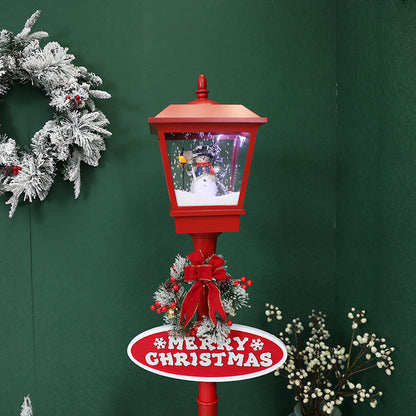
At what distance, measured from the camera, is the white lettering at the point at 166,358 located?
119cm

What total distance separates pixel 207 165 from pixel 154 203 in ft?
2.14

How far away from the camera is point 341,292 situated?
1.81 m

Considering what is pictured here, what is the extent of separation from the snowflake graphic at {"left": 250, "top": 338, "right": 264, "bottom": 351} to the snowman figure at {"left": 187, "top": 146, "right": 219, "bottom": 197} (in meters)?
0.52

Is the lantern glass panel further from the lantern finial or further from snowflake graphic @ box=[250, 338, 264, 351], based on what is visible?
snowflake graphic @ box=[250, 338, 264, 351]

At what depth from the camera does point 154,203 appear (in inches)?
70.6

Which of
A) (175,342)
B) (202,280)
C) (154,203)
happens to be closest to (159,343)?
(175,342)

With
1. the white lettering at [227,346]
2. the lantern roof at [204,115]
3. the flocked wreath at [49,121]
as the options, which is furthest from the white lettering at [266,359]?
the flocked wreath at [49,121]

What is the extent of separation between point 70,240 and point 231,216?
0.90 meters

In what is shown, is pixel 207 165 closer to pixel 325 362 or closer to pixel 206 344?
pixel 206 344

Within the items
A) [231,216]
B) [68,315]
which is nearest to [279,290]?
[231,216]

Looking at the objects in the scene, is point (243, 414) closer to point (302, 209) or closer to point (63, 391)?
point (63, 391)

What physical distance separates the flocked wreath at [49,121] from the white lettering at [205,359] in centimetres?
94

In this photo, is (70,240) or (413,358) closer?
(413,358)

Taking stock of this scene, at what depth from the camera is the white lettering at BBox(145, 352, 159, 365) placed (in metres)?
1.19
